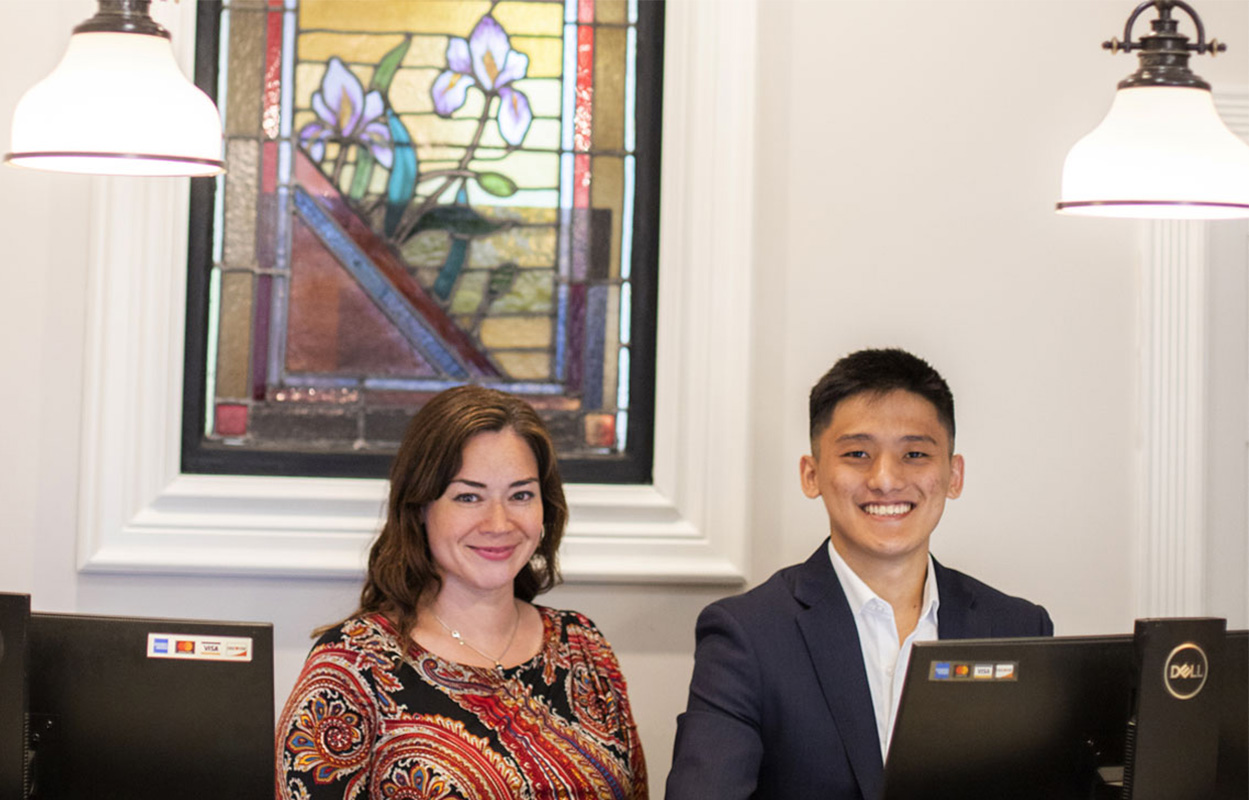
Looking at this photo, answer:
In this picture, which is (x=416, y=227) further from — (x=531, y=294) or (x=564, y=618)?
(x=564, y=618)

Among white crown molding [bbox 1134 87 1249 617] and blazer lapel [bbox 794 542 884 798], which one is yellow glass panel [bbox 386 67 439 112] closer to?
blazer lapel [bbox 794 542 884 798]

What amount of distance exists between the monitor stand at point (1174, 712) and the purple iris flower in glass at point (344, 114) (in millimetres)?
1835

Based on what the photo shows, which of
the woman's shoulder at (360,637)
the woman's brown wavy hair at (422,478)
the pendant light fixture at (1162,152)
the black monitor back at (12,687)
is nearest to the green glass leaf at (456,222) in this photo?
the woman's brown wavy hair at (422,478)

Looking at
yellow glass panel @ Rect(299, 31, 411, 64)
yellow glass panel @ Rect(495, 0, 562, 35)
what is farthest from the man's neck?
yellow glass panel @ Rect(299, 31, 411, 64)

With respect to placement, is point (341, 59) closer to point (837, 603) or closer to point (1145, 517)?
point (837, 603)

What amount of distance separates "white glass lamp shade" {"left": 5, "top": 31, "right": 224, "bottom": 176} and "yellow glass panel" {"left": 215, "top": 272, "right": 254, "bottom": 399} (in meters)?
0.99

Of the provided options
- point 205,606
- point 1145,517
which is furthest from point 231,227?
point 1145,517

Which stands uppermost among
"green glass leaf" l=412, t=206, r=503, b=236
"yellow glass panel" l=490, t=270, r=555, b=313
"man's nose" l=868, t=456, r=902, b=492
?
"green glass leaf" l=412, t=206, r=503, b=236

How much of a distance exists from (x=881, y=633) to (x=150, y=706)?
1.17 metres

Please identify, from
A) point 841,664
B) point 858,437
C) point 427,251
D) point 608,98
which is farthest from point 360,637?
point 608,98

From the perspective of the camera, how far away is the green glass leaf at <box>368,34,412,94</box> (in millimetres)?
2883

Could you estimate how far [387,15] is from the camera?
2.88m

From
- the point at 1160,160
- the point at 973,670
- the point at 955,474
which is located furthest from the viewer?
the point at 955,474

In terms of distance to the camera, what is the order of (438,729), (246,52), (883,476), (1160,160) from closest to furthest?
(1160,160)
(438,729)
(883,476)
(246,52)
